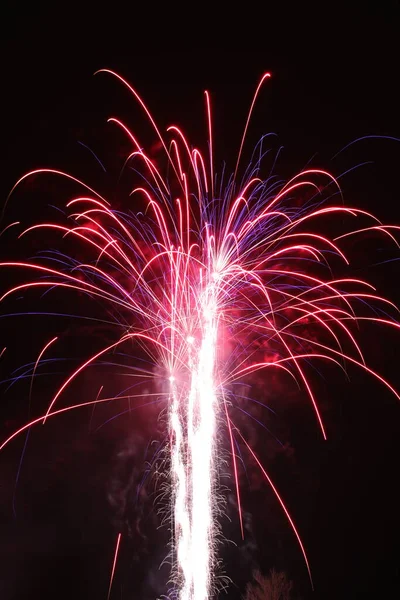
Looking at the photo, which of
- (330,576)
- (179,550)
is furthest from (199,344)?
(330,576)

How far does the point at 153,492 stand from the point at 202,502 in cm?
648

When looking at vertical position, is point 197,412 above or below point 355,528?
below

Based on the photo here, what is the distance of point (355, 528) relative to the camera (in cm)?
2395

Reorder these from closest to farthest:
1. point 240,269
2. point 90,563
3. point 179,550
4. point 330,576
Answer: point 240,269 < point 179,550 < point 90,563 < point 330,576

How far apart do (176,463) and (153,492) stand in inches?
248

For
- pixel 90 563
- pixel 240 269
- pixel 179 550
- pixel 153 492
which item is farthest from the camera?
pixel 90 563

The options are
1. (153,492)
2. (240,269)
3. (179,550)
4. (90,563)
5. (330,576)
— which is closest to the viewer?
(240,269)

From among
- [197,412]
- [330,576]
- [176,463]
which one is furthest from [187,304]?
[330,576]

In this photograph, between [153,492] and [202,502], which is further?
[153,492]

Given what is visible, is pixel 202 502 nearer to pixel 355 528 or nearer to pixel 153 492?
pixel 153 492

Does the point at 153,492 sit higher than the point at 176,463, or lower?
higher

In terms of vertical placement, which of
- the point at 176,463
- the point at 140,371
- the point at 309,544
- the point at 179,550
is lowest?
the point at 179,550

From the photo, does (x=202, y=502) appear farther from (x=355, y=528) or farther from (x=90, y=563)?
(x=355, y=528)

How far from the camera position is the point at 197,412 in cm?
1400
